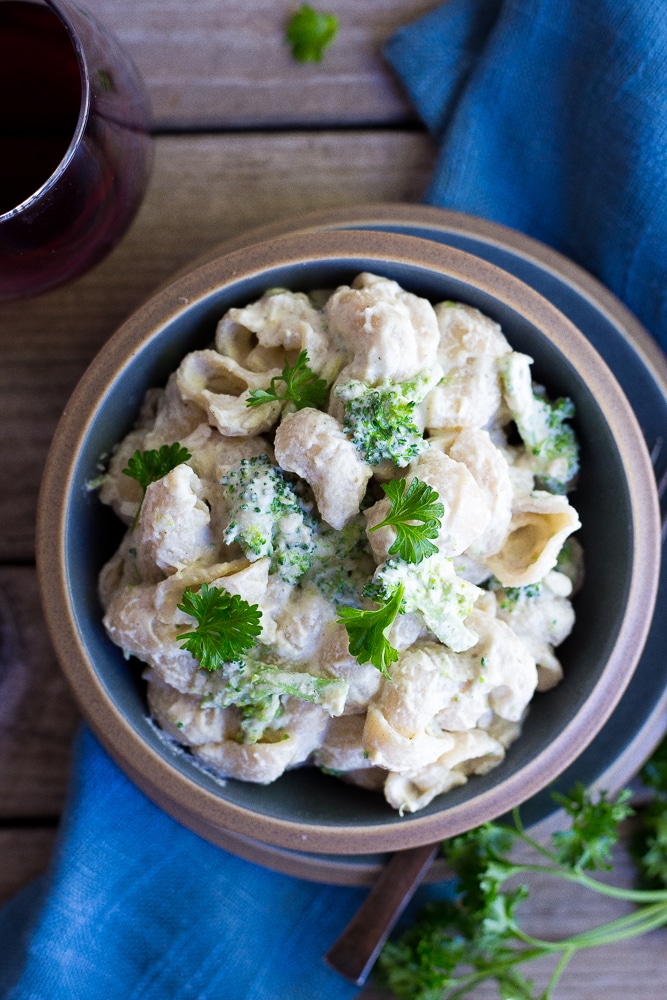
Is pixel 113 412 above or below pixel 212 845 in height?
above

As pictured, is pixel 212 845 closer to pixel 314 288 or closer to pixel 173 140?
pixel 314 288

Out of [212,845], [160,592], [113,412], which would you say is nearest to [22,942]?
[212,845]

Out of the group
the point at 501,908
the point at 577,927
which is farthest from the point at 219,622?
the point at 577,927

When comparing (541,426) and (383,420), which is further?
(541,426)

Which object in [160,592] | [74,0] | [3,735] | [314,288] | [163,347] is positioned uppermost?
[74,0]

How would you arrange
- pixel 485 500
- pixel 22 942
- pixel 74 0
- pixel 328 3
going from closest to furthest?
1. pixel 485 500
2. pixel 74 0
3. pixel 22 942
4. pixel 328 3

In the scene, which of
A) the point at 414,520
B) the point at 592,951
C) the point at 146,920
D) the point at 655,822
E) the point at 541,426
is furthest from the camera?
the point at 592,951

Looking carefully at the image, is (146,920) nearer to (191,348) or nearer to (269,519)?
(269,519)

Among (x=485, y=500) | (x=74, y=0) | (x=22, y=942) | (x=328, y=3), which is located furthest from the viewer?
(x=328, y=3)
